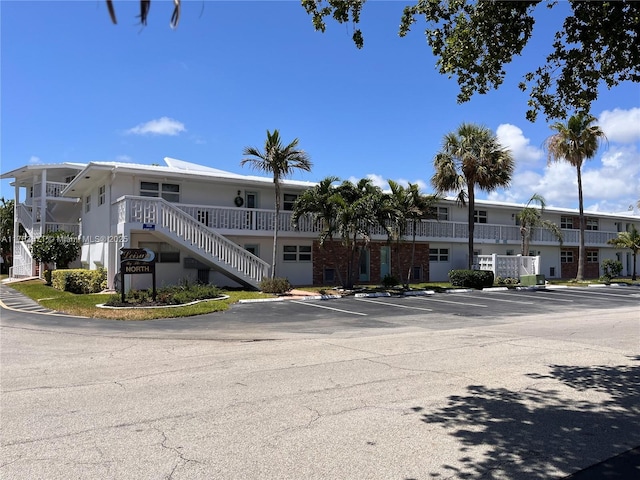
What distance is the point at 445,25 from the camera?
8.38 metres

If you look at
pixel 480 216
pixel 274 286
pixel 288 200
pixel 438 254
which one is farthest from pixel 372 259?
pixel 480 216

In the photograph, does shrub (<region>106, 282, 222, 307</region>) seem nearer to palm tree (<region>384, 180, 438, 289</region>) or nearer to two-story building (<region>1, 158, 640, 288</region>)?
two-story building (<region>1, 158, 640, 288</region>)

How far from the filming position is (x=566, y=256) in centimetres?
3812

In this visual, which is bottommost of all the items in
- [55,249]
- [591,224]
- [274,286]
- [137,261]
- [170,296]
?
[170,296]

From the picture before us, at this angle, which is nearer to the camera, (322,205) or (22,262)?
(322,205)

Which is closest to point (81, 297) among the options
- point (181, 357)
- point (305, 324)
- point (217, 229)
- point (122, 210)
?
point (122, 210)

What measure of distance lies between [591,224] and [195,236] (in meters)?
34.3

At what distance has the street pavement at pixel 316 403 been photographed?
13.6 feet

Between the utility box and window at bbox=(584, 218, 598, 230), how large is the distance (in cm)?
1578

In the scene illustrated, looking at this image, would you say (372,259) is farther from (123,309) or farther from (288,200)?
(123,309)

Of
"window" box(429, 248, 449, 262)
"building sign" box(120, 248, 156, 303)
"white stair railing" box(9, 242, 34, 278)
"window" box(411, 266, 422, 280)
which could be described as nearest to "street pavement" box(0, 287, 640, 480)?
"building sign" box(120, 248, 156, 303)

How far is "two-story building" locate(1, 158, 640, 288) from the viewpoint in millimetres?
19641

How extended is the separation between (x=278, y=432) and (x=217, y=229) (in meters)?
17.6

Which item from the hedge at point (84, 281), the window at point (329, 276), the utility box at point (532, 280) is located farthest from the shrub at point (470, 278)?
the hedge at point (84, 281)
